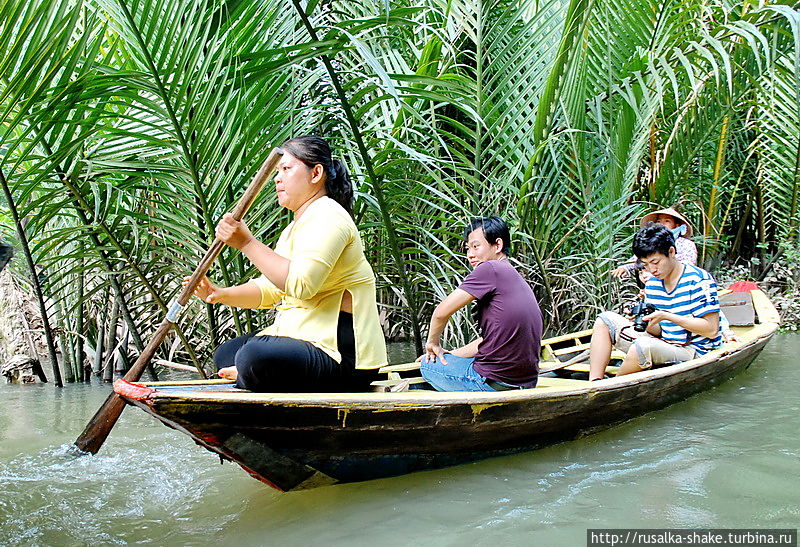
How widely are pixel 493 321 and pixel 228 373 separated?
1.16m

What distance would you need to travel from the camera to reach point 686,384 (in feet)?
12.5

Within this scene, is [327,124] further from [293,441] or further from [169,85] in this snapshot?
[293,441]

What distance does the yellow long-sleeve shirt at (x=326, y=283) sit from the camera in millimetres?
2252

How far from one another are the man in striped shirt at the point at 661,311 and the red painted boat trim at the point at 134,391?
8.24 feet

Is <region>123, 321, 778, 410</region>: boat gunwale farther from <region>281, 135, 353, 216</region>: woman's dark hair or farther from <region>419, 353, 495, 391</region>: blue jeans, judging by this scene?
<region>281, 135, 353, 216</region>: woman's dark hair

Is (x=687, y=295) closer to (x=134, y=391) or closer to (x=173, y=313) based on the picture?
(x=173, y=313)

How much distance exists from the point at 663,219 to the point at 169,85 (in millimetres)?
3324

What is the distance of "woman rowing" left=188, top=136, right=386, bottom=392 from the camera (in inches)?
88.9

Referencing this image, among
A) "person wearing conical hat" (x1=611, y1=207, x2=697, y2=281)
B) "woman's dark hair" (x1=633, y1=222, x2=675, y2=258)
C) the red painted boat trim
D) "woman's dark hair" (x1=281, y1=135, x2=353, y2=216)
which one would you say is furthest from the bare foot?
"person wearing conical hat" (x1=611, y1=207, x2=697, y2=281)

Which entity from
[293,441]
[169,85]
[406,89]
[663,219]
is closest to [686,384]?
[663,219]

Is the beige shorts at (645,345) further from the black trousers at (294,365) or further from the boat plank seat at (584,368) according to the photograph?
the black trousers at (294,365)


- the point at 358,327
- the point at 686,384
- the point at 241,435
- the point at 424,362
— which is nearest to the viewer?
the point at 241,435

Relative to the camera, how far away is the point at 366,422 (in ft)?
7.84

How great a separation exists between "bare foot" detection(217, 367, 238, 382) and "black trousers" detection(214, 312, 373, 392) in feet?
0.85
